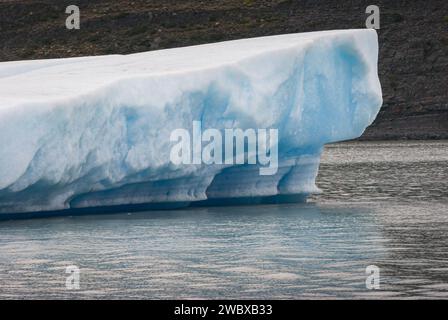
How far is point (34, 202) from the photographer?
17.7 meters

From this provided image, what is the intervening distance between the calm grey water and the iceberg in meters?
0.40

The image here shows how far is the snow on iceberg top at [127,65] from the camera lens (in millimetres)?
17625

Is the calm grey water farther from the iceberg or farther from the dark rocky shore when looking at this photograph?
the dark rocky shore

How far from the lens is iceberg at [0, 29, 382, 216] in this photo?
55.1 ft

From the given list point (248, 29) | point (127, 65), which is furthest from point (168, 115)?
point (248, 29)

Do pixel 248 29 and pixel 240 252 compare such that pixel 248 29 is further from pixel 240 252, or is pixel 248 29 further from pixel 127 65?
pixel 240 252

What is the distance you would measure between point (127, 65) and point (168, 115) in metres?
1.85

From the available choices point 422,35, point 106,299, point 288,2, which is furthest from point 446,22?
point 106,299

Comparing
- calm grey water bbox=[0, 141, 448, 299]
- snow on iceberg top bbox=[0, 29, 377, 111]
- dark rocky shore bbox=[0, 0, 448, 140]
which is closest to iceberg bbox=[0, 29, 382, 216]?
snow on iceberg top bbox=[0, 29, 377, 111]

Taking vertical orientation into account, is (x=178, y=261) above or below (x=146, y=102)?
below

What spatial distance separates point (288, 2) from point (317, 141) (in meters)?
52.6

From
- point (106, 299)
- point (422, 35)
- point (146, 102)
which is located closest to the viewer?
point (106, 299)

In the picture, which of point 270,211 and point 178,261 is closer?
point 178,261

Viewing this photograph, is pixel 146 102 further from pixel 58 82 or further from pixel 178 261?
pixel 178 261
